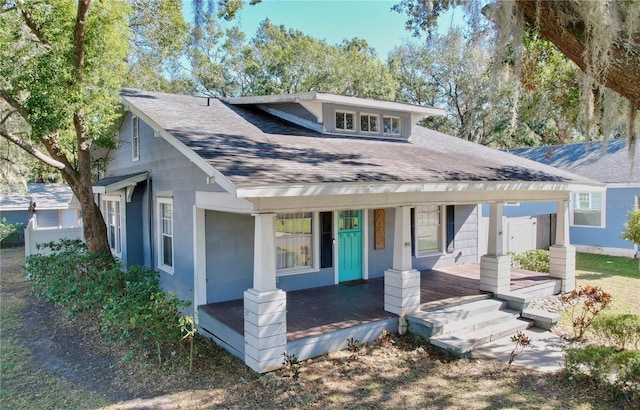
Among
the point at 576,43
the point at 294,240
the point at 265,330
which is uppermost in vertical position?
the point at 576,43

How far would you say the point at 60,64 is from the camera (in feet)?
27.7

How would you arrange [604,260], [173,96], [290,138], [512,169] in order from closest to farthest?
[290,138] < [512,169] < [173,96] < [604,260]

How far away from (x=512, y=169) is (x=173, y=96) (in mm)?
8256

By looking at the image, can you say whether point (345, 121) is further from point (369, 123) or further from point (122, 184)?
point (122, 184)

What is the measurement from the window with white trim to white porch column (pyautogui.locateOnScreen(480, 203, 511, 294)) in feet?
28.7

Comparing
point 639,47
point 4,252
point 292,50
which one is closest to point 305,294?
point 639,47

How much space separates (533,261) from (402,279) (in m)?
6.37

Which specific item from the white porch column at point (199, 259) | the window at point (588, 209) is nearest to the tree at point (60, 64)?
the white porch column at point (199, 259)

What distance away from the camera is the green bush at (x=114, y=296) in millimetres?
6305

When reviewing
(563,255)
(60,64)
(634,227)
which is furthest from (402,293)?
(634,227)

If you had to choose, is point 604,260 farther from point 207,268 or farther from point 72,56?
point 72,56

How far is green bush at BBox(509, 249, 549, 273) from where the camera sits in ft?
38.1

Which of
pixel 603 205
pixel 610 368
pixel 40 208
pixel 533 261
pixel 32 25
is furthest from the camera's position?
pixel 40 208

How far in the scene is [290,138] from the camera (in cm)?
857
